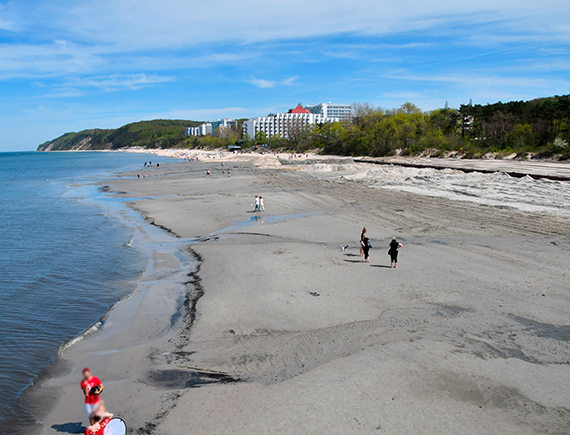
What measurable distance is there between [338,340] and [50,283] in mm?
11722

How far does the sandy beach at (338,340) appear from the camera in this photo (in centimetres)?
735

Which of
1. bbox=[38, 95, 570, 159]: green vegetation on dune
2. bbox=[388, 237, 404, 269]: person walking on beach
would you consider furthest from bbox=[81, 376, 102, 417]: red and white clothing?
bbox=[38, 95, 570, 159]: green vegetation on dune

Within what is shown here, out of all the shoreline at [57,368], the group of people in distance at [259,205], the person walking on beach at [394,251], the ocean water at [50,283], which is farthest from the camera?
the group of people in distance at [259,205]

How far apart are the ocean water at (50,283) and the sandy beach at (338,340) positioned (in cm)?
73

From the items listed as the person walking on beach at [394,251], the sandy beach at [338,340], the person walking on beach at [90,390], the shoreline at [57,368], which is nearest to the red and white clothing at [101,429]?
the person walking on beach at [90,390]

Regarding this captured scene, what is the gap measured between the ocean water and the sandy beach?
73 cm

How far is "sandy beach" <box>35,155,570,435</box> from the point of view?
7.35 metres

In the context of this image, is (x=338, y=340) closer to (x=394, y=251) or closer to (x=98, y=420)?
(x=98, y=420)

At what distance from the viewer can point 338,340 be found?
10.1 meters

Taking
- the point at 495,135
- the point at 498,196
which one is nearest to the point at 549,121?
the point at 495,135

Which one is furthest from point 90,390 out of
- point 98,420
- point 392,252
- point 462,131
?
point 462,131

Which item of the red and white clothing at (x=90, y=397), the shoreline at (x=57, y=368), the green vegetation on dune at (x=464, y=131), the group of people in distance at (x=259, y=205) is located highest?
the green vegetation on dune at (x=464, y=131)

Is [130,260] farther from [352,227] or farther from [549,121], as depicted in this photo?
[549,121]

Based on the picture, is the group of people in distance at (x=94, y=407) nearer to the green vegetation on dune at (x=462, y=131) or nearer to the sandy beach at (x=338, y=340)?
the sandy beach at (x=338, y=340)
